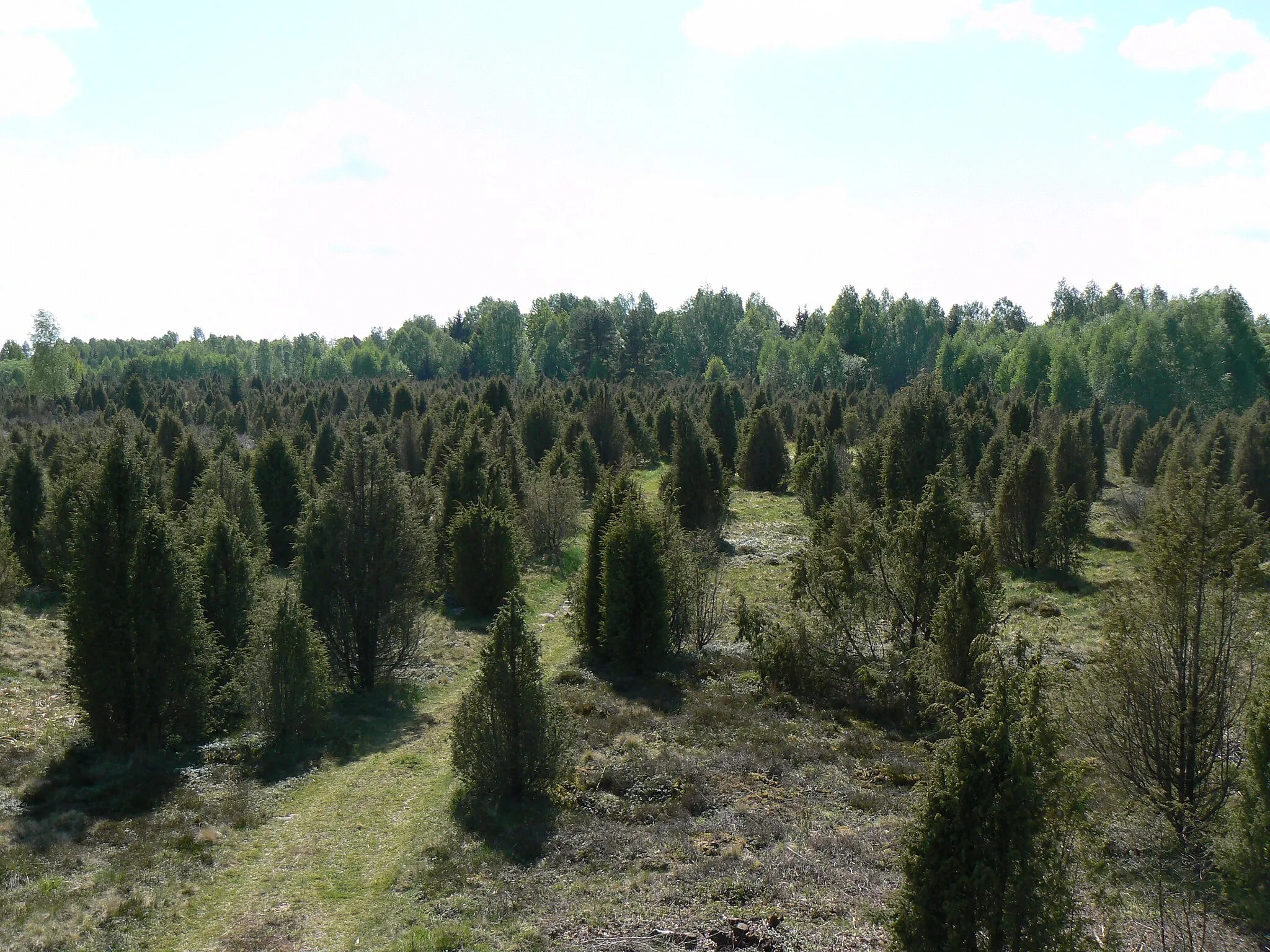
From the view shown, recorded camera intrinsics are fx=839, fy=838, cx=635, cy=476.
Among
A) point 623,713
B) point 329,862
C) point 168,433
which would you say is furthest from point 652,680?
point 168,433

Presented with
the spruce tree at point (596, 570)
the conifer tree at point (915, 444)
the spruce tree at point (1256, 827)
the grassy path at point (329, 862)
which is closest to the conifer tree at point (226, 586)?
the grassy path at point (329, 862)

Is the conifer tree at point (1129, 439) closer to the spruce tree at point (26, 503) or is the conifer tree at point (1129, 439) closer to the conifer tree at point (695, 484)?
the conifer tree at point (695, 484)

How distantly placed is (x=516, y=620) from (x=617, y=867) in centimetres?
428

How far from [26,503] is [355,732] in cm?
2170

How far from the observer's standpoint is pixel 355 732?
1869cm

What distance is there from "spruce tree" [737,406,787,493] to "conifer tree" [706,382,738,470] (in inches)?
134

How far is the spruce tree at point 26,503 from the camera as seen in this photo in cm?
3073

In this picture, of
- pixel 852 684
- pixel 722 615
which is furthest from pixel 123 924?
pixel 722 615

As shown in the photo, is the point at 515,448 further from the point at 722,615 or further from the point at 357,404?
the point at 357,404

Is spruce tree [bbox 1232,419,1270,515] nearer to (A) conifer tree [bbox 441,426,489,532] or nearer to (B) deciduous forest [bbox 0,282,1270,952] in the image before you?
(B) deciduous forest [bbox 0,282,1270,952]

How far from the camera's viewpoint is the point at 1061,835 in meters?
7.32

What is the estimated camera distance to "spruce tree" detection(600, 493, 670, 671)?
21.4 m

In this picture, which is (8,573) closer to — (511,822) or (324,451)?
(324,451)

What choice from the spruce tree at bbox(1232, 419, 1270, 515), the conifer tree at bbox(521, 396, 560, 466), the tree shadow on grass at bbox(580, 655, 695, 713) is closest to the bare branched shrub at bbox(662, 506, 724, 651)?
the tree shadow on grass at bbox(580, 655, 695, 713)
